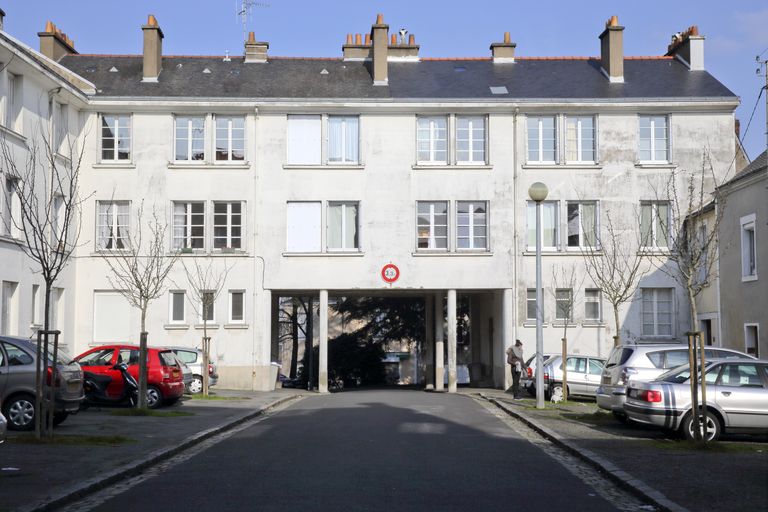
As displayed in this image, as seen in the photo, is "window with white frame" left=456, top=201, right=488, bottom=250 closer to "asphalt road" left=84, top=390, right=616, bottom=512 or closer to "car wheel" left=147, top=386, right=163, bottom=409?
"car wheel" left=147, top=386, right=163, bottom=409

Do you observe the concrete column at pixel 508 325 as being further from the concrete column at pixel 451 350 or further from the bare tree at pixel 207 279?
the bare tree at pixel 207 279

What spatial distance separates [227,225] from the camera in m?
37.2

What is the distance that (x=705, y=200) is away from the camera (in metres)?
37.3

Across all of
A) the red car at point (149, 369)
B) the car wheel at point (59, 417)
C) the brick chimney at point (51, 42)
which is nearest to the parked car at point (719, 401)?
the car wheel at point (59, 417)

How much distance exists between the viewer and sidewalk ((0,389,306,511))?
11.0 metres

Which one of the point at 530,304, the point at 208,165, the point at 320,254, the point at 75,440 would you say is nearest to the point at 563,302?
the point at 530,304

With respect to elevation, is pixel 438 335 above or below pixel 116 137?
below

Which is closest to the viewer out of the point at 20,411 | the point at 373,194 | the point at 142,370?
the point at 20,411

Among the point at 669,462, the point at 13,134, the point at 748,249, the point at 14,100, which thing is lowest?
the point at 669,462

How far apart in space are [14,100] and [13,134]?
4.25ft

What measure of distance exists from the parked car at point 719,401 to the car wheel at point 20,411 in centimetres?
Result: 1021

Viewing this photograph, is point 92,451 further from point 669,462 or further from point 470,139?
point 470,139

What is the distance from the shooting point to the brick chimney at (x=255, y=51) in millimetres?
41719

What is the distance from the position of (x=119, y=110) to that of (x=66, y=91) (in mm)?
3214
